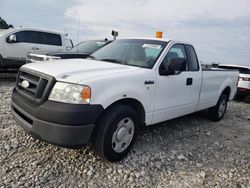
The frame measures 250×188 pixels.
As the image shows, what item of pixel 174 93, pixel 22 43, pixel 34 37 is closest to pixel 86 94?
pixel 174 93

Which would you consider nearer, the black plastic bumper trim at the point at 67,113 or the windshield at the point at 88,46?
the black plastic bumper trim at the point at 67,113

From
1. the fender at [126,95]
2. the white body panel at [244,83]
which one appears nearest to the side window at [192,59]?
the fender at [126,95]

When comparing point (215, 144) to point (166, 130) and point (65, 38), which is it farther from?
point (65, 38)

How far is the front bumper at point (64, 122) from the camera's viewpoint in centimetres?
293

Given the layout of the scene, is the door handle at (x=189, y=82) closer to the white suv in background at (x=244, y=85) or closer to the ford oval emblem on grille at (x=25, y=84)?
the ford oval emblem on grille at (x=25, y=84)

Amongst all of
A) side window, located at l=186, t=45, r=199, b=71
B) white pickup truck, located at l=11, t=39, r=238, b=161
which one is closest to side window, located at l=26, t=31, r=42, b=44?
white pickup truck, located at l=11, t=39, r=238, b=161

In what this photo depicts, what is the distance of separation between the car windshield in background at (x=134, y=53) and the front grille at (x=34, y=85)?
130 cm

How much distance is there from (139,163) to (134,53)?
5.88 feet

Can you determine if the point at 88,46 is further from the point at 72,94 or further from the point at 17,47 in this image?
the point at 72,94

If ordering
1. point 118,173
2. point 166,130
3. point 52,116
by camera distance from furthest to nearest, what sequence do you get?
point 166,130, point 118,173, point 52,116

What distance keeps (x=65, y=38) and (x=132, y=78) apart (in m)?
8.14

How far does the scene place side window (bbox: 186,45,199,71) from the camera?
500 cm

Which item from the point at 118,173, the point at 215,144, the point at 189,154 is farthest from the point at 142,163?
the point at 215,144

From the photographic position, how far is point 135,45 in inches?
179
